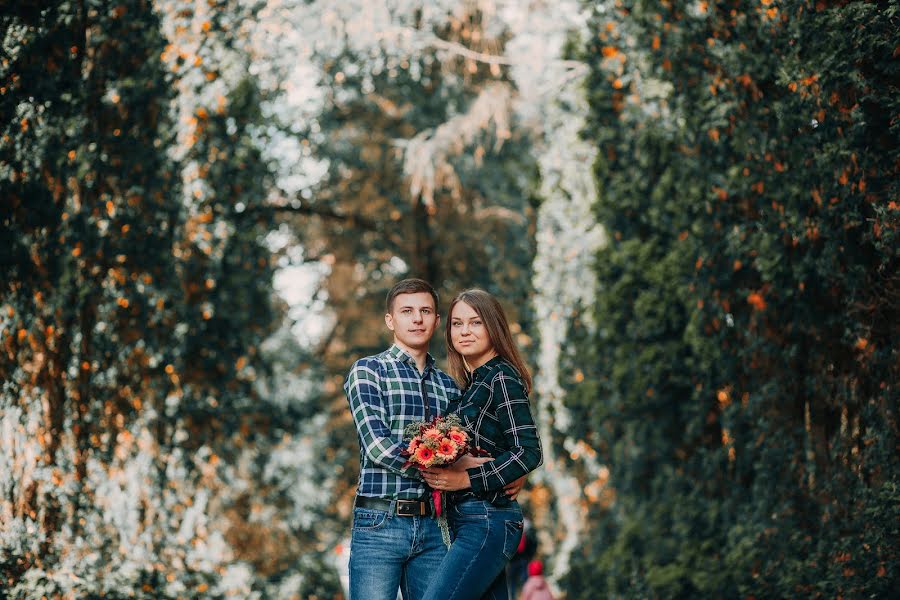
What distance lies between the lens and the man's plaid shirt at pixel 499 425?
349 centimetres

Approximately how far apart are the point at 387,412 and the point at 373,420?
0.34 feet

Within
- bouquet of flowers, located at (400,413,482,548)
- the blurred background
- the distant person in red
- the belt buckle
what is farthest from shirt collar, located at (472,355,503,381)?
the distant person in red

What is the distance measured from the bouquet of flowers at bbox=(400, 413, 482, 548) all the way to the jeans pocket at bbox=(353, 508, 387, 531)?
8.8 inches

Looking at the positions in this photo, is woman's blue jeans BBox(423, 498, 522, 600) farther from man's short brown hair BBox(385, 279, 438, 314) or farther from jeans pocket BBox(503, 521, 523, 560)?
man's short brown hair BBox(385, 279, 438, 314)

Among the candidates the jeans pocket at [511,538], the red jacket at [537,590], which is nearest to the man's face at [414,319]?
the jeans pocket at [511,538]

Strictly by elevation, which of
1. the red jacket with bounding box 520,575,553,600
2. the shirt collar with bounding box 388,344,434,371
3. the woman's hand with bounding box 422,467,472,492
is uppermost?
the shirt collar with bounding box 388,344,434,371

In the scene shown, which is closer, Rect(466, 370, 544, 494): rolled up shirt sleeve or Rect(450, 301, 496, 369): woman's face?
Rect(466, 370, 544, 494): rolled up shirt sleeve

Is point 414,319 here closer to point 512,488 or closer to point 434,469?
point 434,469

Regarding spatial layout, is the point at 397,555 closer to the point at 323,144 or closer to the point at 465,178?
the point at 465,178

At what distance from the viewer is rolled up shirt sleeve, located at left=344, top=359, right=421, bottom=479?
3434mm

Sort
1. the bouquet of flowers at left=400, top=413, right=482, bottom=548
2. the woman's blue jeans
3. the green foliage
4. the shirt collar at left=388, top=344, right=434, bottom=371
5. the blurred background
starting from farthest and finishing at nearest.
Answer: the blurred background, the green foliage, the shirt collar at left=388, top=344, right=434, bottom=371, the woman's blue jeans, the bouquet of flowers at left=400, top=413, right=482, bottom=548

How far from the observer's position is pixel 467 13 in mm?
12430

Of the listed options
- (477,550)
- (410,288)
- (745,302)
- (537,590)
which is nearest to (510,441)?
(477,550)

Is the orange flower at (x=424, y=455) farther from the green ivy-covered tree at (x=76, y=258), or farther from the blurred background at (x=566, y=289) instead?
the green ivy-covered tree at (x=76, y=258)
